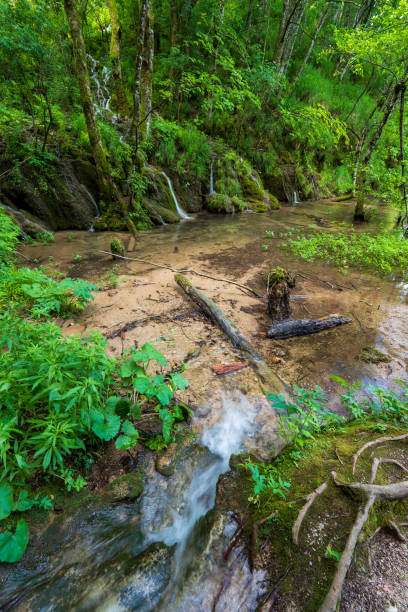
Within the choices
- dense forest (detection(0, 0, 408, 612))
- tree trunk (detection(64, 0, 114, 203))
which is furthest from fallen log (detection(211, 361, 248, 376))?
tree trunk (detection(64, 0, 114, 203))

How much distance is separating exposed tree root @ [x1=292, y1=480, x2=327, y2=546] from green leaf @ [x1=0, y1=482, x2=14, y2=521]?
5.38 ft

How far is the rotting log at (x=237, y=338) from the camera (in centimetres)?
300

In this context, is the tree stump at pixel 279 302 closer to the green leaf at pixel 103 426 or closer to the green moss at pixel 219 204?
the green leaf at pixel 103 426

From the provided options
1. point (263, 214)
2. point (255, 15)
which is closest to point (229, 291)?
point (263, 214)

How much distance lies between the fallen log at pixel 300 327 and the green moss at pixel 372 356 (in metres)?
0.62

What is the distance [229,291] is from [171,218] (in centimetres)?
603

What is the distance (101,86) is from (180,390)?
16.7 m

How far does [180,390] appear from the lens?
9.07ft

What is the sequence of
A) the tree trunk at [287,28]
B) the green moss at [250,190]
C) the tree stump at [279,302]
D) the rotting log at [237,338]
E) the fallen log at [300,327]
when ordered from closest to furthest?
1. the rotting log at [237,338]
2. the fallen log at [300,327]
3. the tree stump at [279,302]
4. the tree trunk at [287,28]
5. the green moss at [250,190]

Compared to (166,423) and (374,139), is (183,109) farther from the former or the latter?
(166,423)

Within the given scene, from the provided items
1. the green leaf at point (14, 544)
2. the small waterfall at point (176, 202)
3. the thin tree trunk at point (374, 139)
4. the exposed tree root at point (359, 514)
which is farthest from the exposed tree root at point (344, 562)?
the small waterfall at point (176, 202)

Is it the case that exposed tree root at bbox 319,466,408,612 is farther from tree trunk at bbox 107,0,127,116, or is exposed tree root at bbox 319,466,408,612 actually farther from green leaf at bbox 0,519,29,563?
tree trunk at bbox 107,0,127,116

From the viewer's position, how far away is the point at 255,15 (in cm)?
1650

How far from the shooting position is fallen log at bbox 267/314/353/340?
386cm
